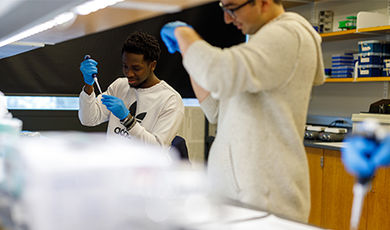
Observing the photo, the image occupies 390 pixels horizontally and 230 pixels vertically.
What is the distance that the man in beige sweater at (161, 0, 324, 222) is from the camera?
45.7 inches

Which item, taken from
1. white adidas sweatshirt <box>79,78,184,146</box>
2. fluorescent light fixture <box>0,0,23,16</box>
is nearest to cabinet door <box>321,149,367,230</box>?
white adidas sweatshirt <box>79,78,184,146</box>

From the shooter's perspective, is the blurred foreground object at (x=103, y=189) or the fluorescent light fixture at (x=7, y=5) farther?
the fluorescent light fixture at (x=7, y=5)

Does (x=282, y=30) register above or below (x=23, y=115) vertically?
above

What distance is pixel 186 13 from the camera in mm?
4691

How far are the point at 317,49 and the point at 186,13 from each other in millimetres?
3518

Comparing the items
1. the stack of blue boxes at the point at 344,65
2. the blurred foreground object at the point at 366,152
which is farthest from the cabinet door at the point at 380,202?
the blurred foreground object at the point at 366,152

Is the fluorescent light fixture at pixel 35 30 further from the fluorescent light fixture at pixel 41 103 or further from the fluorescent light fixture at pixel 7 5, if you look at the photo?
the fluorescent light fixture at pixel 41 103

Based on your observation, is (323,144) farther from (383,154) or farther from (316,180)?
(383,154)

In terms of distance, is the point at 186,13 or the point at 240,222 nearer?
the point at 240,222

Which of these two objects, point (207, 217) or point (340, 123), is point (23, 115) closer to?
point (340, 123)

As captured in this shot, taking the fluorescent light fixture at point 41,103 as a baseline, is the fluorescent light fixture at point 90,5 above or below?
above

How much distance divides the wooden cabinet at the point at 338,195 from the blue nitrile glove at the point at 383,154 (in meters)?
2.25

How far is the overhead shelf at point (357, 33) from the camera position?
3.36m

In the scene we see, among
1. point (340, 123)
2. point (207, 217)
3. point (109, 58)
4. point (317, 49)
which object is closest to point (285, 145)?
point (317, 49)
